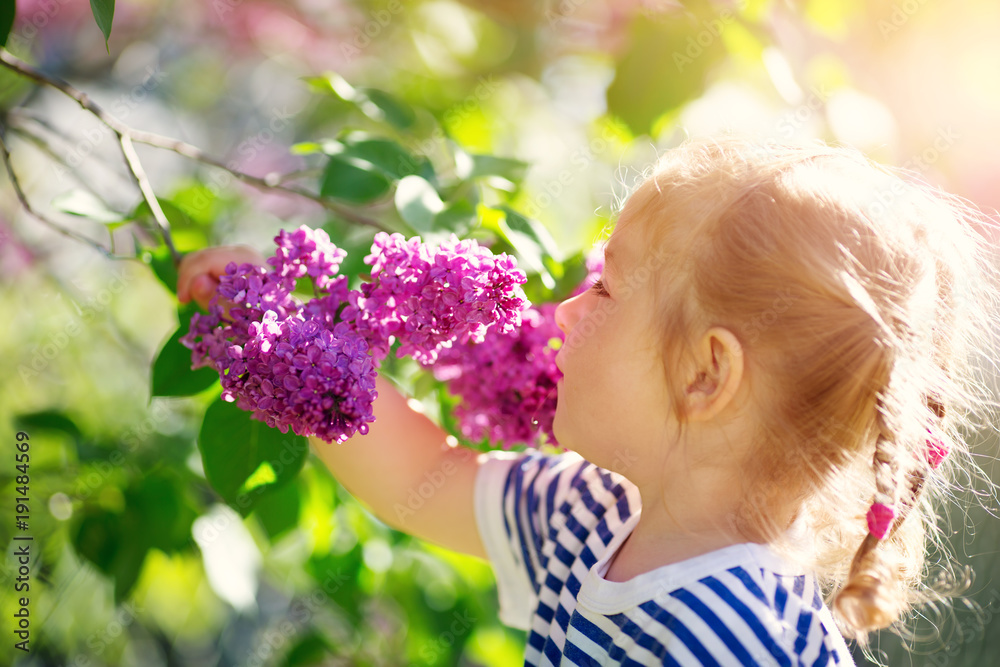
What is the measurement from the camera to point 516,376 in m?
0.92

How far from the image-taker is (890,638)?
195 centimetres

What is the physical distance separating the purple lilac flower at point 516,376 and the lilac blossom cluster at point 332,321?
18 cm

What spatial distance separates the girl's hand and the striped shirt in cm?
45

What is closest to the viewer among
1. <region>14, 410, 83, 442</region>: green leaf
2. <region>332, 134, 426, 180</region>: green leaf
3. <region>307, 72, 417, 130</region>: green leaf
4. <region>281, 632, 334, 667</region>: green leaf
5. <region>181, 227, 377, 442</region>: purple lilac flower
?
<region>181, 227, 377, 442</region>: purple lilac flower

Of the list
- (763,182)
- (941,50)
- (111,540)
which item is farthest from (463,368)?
(941,50)

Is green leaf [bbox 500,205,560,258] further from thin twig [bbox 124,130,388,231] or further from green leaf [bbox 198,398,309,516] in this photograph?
green leaf [bbox 198,398,309,516]

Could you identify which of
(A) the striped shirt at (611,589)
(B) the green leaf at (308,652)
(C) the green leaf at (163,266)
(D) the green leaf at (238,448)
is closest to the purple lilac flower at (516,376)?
(A) the striped shirt at (611,589)

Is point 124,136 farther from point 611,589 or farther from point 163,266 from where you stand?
point 611,589

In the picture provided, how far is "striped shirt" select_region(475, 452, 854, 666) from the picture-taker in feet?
2.30

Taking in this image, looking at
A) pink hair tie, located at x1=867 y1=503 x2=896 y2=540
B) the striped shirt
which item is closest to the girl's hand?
the striped shirt

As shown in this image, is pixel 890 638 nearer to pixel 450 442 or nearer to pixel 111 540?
pixel 450 442

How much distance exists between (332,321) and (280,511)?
0.44 m

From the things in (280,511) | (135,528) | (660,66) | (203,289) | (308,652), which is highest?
(660,66)

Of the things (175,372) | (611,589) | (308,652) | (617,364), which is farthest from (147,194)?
(308,652)
